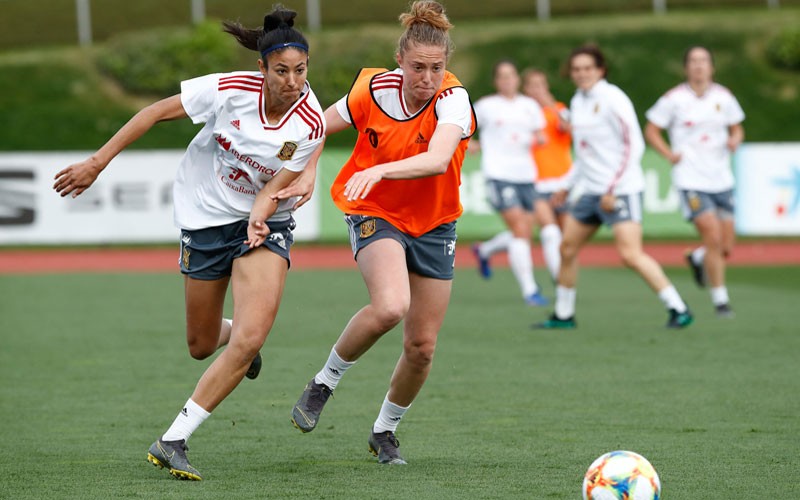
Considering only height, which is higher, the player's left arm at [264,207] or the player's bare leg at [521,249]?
the player's left arm at [264,207]

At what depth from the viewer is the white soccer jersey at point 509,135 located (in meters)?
13.8

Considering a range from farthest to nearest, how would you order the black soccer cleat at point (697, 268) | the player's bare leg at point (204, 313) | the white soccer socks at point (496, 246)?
the white soccer socks at point (496, 246), the black soccer cleat at point (697, 268), the player's bare leg at point (204, 313)

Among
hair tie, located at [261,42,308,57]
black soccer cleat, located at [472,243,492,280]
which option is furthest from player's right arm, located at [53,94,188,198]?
black soccer cleat, located at [472,243,492,280]

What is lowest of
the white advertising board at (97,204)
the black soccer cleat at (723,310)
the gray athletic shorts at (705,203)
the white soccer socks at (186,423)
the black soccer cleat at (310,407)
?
the white advertising board at (97,204)

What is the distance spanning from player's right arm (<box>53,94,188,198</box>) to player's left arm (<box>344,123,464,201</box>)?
892 mm

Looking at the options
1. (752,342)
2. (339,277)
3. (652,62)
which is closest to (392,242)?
(752,342)

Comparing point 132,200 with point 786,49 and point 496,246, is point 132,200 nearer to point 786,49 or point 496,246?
point 496,246

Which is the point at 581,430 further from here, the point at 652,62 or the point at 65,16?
the point at 65,16

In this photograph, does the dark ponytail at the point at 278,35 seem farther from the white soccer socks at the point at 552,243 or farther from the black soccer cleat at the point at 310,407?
the white soccer socks at the point at 552,243

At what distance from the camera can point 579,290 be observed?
1560 cm

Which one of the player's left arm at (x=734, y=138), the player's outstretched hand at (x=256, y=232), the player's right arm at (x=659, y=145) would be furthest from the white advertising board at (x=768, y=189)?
the player's outstretched hand at (x=256, y=232)

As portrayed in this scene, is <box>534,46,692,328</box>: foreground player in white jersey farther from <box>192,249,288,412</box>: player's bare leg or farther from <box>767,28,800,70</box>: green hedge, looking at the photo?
<box>767,28,800,70</box>: green hedge

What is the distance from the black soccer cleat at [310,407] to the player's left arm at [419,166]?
110 cm

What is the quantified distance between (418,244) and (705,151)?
7.04m
